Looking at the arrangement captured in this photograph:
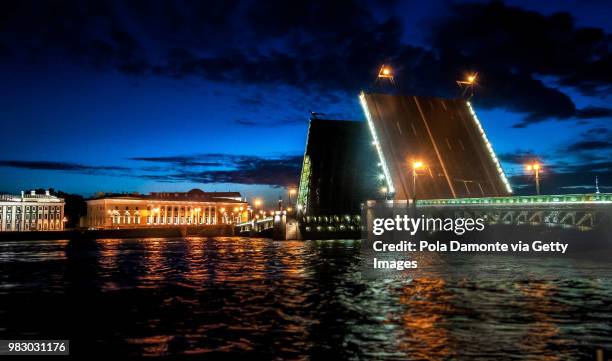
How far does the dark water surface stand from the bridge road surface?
19.4 metres

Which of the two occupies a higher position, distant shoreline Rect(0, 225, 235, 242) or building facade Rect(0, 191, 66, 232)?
building facade Rect(0, 191, 66, 232)

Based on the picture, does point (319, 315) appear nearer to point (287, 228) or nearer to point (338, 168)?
point (338, 168)

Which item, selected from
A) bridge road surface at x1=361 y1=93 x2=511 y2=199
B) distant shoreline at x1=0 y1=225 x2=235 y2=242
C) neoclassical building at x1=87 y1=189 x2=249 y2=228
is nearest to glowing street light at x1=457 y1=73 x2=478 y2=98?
bridge road surface at x1=361 y1=93 x2=511 y2=199

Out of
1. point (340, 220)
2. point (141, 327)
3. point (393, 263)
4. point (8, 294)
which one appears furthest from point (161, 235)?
point (141, 327)

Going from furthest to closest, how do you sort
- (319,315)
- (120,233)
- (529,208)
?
(120,233) → (529,208) → (319,315)

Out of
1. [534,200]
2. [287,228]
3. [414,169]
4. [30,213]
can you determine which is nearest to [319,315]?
[534,200]

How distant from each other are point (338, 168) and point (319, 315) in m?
40.3

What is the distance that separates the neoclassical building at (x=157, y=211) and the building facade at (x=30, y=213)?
724 cm

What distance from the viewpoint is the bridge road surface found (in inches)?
1517

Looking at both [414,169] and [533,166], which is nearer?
[533,166]

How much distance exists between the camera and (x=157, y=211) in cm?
11088

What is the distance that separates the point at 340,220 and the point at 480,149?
17633 mm

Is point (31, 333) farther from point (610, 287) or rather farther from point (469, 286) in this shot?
point (610, 287)

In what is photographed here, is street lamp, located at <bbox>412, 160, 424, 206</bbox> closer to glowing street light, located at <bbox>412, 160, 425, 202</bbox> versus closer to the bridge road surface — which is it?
glowing street light, located at <bbox>412, 160, 425, 202</bbox>
